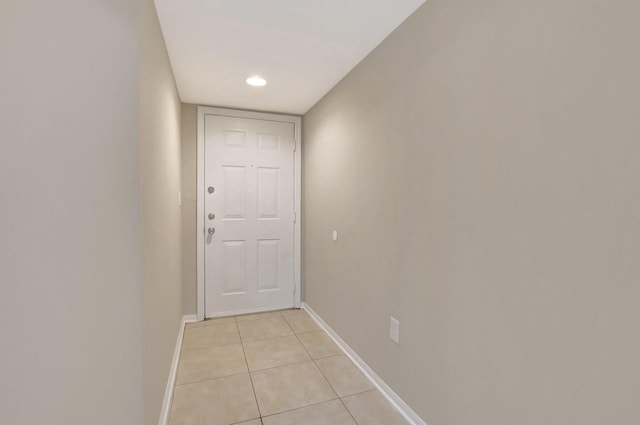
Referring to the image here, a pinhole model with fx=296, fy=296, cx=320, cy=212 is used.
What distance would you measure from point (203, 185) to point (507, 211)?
8.82ft

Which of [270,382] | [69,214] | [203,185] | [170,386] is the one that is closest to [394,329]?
[270,382]

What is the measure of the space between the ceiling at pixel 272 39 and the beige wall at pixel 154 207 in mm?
210

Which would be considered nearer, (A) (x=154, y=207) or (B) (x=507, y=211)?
(B) (x=507, y=211)

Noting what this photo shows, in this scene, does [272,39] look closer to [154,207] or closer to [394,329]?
[154,207]

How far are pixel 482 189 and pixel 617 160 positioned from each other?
1.42 ft

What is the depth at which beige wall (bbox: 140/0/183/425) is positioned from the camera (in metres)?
1.23

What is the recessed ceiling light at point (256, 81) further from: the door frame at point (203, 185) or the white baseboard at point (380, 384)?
the white baseboard at point (380, 384)

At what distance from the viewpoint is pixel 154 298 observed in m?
1.46

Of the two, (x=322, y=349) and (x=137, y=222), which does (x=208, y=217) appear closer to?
(x=322, y=349)

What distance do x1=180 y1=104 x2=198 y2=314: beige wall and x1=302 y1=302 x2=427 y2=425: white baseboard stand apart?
4.61 ft

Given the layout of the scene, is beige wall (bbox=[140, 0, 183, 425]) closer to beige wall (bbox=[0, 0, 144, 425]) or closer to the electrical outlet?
beige wall (bbox=[0, 0, 144, 425])

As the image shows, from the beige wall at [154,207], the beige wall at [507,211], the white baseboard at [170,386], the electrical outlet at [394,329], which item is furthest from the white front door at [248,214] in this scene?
the electrical outlet at [394,329]

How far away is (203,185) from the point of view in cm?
301

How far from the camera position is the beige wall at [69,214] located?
1018 mm
